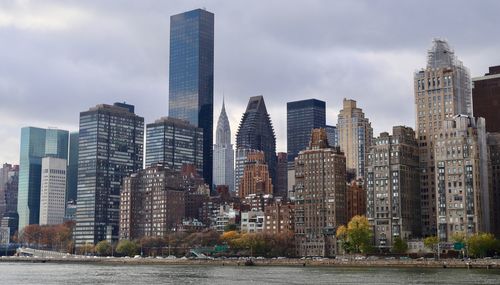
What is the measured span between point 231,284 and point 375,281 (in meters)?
27.8

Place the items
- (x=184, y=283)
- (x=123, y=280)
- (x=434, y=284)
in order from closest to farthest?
(x=434, y=284) → (x=184, y=283) → (x=123, y=280)

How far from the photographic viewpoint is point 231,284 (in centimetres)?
15462

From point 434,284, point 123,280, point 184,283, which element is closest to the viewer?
point 434,284

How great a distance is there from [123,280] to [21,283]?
66.3 ft

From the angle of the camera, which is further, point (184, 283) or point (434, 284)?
point (184, 283)

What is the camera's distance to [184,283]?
15875cm

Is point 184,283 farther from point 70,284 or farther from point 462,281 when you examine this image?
point 462,281

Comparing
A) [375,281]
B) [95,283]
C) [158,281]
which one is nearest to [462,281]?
[375,281]

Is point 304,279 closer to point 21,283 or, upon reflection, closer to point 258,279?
point 258,279

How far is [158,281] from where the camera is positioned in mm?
167750

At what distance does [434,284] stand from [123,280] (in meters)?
62.9

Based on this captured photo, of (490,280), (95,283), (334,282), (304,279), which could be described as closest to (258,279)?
(304,279)

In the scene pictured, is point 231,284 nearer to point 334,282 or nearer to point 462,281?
point 334,282

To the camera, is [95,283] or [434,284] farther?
[95,283]
